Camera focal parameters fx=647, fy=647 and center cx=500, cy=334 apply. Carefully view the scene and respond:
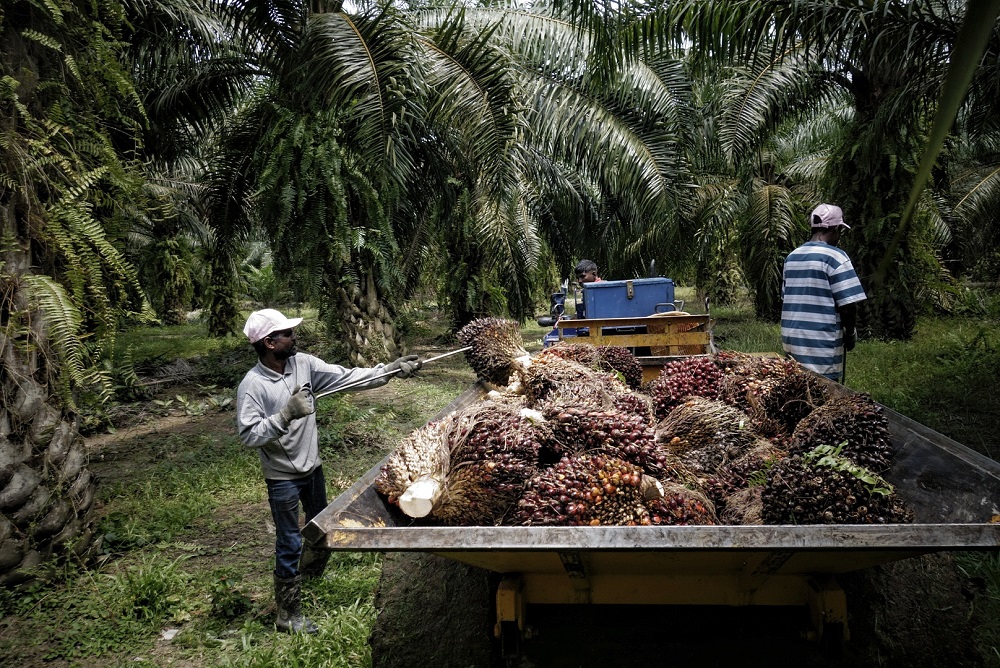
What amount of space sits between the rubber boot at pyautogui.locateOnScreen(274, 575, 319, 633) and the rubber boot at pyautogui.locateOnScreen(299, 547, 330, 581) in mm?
431

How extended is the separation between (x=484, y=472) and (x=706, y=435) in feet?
3.88

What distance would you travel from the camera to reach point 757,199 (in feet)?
38.9

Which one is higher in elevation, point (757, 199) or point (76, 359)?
point (757, 199)

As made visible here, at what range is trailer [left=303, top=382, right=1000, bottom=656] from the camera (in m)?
1.93

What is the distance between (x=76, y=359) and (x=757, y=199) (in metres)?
11.1

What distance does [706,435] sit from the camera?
10.0 ft

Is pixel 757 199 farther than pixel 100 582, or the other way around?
pixel 757 199

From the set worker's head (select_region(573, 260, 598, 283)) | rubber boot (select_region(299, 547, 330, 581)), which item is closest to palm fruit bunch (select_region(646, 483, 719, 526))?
rubber boot (select_region(299, 547, 330, 581))

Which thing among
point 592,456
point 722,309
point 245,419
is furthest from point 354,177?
point 722,309

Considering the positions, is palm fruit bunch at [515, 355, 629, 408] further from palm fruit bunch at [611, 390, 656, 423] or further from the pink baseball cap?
the pink baseball cap

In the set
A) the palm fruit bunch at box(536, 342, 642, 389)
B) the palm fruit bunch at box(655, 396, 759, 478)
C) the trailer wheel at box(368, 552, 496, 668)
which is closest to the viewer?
the palm fruit bunch at box(655, 396, 759, 478)

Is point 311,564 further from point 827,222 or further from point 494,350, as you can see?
point 827,222

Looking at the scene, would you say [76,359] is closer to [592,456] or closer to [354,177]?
[592,456]

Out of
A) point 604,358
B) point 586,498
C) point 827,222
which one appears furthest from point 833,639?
point 827,222
